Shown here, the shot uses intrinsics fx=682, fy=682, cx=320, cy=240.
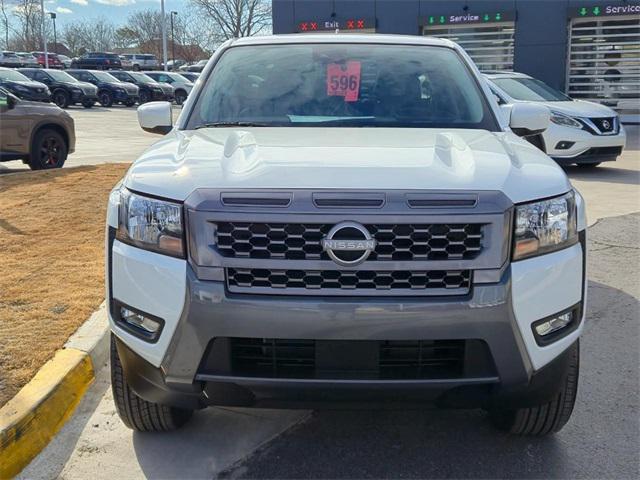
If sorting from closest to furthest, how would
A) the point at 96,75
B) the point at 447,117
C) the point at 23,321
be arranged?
the point at 447,117
the point at 23,321
the point at 96,75

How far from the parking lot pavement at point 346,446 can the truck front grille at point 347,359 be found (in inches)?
24.3

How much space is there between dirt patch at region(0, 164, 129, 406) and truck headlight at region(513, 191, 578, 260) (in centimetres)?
Result: 247

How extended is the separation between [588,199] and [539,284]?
7458mm

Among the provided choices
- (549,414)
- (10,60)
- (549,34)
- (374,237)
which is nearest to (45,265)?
(374,237)

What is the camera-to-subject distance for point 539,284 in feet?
8.20

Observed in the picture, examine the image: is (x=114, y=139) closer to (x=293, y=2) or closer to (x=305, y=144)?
(x=293, y=2)

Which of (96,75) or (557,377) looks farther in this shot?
(96,75)

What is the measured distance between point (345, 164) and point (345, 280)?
49cm

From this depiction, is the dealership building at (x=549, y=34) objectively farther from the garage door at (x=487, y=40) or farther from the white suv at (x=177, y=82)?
the white suv at (x=177, y=82)

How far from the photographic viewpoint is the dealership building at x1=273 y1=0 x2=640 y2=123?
22.7m

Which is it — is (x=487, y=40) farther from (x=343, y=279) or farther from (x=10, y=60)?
(x=10, y=60)

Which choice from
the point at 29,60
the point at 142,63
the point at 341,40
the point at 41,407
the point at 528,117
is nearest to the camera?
the point at 41,407

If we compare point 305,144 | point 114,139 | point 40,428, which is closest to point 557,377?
point 305,144

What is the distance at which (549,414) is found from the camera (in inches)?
117
